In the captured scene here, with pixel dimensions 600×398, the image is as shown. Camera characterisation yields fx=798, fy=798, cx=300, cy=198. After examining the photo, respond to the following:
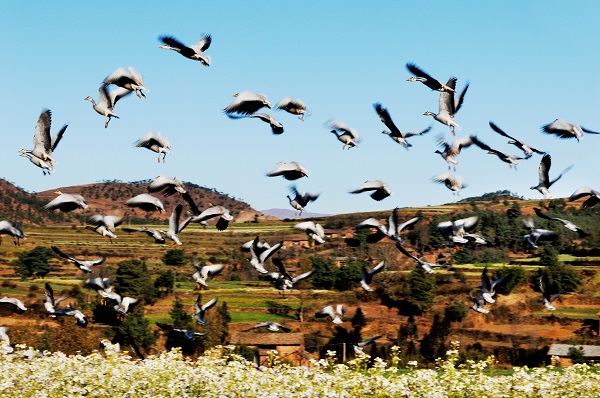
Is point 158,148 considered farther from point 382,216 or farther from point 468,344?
point 382,216

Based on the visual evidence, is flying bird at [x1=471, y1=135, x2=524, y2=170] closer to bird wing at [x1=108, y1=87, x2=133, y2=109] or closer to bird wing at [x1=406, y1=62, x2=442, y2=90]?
bird wing at [x1=406, y1=62, x2=442, y2=90]

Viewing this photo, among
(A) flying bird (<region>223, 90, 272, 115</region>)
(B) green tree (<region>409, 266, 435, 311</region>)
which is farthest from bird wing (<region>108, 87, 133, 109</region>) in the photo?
(B) green tree (<region>409, 266, 435, 311</region>)

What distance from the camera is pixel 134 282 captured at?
4114 inches

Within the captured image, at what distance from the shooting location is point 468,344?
3501 inches

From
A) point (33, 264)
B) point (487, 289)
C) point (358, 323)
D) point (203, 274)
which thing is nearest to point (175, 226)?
point (203, 274)

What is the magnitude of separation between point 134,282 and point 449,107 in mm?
87353

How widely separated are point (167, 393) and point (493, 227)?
149 m

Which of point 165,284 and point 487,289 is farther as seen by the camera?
point 165,284

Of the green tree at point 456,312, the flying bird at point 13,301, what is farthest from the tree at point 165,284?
the flying bird at point 13,301

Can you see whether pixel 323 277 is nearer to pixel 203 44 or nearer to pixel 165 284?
pixel 165 284

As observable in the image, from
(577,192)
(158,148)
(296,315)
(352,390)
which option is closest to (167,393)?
(352,390)

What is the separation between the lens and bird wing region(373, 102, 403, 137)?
22.2m

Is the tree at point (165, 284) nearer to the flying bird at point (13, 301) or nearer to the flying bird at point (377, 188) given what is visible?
the flying bird at point (13, 301)

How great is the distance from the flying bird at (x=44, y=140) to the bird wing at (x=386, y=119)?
8.50 m
